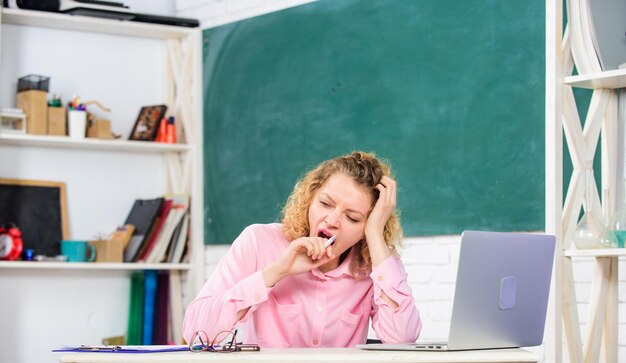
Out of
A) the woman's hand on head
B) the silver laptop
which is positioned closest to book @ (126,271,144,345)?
the woman's hand on head

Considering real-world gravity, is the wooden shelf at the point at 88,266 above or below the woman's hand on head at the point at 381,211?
below

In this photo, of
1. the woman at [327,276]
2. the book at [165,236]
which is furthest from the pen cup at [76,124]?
the woman at [327,276]

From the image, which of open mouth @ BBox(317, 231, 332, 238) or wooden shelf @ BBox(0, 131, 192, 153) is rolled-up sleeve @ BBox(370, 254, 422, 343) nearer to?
open mouth @ BBox(317, 231, 332, 238)

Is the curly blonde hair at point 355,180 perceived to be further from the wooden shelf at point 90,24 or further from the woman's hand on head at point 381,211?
the wooden shelf at point 90,24

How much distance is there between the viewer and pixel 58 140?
4.99 meters

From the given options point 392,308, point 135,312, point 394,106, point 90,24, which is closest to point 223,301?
point 392,308

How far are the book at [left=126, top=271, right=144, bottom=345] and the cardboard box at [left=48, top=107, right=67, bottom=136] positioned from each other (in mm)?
873

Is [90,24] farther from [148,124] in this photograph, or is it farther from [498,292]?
[498,292]

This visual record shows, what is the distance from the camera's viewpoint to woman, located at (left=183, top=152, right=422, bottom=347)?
2.63 metres

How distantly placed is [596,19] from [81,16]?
2756 millimetres

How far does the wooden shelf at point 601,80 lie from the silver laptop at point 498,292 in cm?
100

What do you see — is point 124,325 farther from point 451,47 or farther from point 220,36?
point 451,47

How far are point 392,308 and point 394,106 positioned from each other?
72.9 inches

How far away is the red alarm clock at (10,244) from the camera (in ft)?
15.9
